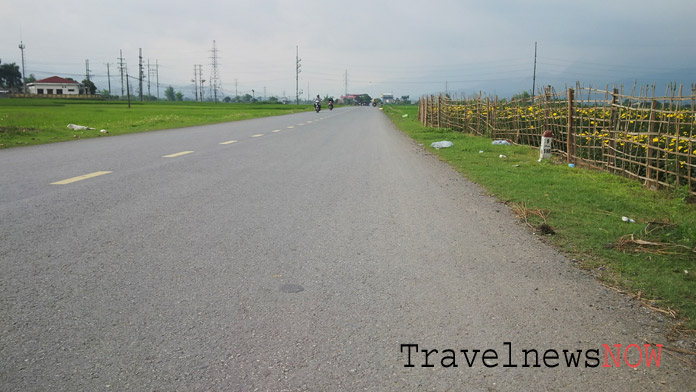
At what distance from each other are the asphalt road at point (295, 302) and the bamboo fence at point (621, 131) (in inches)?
141

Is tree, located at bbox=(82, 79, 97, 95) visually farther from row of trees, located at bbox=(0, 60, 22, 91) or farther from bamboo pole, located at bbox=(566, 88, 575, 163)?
bamboo pole, located at bbox=(566, 88, 575, 163)

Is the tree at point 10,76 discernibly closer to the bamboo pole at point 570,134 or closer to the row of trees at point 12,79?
the row of trees at point 12,79

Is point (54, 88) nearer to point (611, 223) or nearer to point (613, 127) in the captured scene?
point (613, 127)

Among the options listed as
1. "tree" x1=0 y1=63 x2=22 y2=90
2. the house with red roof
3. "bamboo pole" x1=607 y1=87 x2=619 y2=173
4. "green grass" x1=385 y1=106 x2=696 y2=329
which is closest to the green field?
"green grass" x1=385 y1=106 x2=696 y2=329

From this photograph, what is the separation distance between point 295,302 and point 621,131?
8268mm

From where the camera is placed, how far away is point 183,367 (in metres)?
2.54

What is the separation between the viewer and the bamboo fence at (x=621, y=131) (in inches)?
320

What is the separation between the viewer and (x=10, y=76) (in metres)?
123

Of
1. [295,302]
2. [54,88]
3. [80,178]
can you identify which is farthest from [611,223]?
[54,88]

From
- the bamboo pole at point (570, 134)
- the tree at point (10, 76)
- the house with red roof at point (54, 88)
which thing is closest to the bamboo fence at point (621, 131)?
the bamboo pole at point (570, 134)

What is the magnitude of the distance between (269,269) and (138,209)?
2510 mm

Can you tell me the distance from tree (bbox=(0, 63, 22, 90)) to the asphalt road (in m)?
139

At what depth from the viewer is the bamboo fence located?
812 cm

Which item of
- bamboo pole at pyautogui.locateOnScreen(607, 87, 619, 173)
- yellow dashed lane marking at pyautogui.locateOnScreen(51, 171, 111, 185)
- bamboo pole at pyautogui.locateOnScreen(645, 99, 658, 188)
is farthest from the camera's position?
bamboo pole at pyautogui.locateOnScreen(607, 87, 619, 173)
